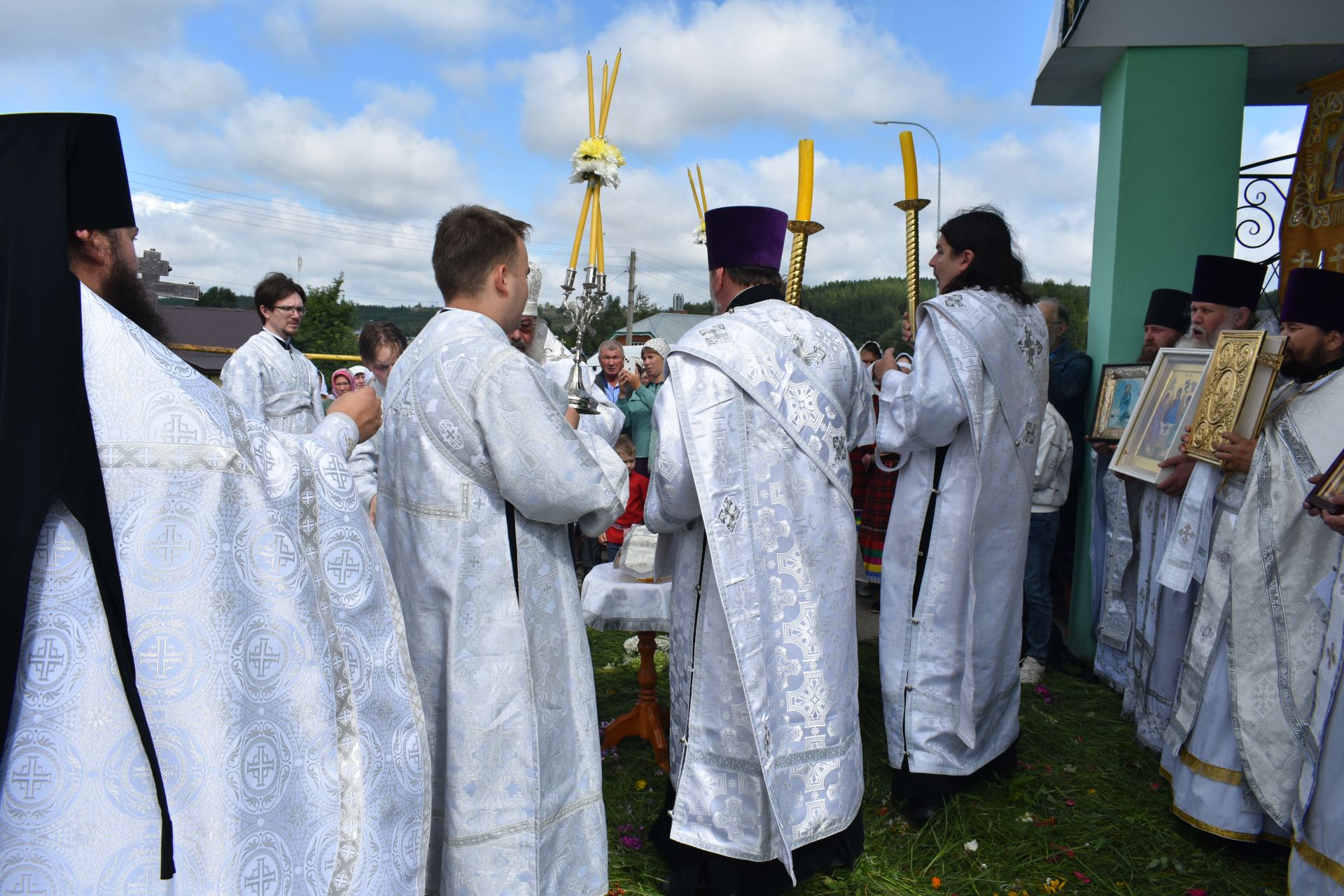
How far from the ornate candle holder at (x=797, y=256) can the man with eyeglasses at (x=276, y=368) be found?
3.69 meters

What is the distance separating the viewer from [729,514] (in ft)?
9.09

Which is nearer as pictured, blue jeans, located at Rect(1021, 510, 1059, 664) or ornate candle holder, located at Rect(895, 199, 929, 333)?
ornate candle holder, located at Rect(895, 199, 929, 333)

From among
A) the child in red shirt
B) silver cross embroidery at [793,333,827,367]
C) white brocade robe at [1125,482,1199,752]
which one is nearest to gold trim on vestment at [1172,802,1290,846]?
white brocade robe at [1125,482,1199,752]

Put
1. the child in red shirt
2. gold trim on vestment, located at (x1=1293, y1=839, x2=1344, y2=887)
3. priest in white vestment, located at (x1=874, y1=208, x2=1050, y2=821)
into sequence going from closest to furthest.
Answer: gold trim on vestment, located at (x1=1293, y1=839, x2=1344, y2=887), priest in white vestment, located at (x1=874, y1=208, x2=1050, y2=821), the child in red shirt

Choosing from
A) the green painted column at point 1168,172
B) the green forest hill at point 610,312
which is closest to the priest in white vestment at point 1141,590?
the green painted column at point 1168,172

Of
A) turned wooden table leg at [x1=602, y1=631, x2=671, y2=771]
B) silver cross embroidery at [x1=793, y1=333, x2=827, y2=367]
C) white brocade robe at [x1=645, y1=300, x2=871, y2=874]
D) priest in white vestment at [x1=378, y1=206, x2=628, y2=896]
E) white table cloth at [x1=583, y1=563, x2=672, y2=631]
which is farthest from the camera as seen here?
turned wooden table leg at [x1=602, y1=631, x2=671, y2=771]

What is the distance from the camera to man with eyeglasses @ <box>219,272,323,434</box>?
559 centimetres

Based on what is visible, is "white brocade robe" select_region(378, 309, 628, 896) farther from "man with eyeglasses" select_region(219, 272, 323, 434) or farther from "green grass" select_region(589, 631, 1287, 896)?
"man with eyeglasses" select_region(219, 272, 323, 434)

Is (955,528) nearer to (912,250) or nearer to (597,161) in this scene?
(912,250)

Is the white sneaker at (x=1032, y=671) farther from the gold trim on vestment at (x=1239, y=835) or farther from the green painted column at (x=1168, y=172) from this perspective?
the green painted column at (x=1168, y=172)

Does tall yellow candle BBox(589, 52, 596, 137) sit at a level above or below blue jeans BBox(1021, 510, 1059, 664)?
above

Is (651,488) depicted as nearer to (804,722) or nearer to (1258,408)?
(804,722)

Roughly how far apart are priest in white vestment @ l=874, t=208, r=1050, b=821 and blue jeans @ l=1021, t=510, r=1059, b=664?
1.59m

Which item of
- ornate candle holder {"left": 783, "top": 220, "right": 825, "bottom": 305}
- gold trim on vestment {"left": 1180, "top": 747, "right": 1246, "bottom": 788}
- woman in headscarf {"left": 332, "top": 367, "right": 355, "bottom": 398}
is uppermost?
ornate candle holder {"left": 783, "top": 220, "right": 825, "bottom": 305}
